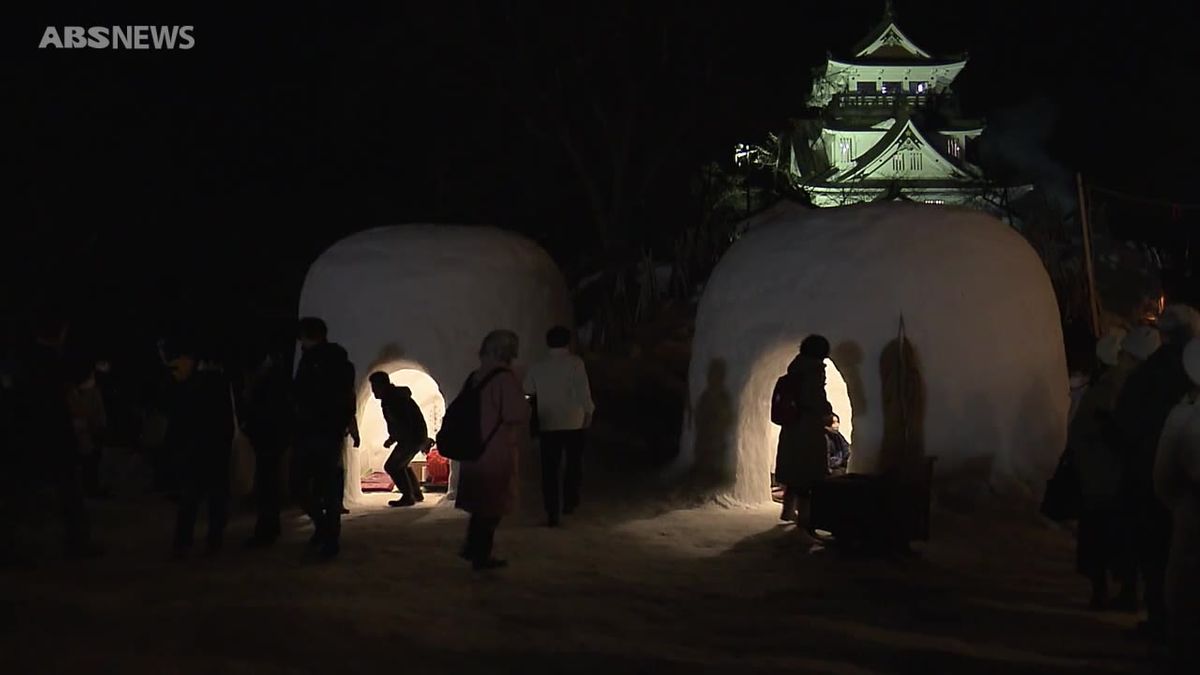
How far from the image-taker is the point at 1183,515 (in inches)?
176

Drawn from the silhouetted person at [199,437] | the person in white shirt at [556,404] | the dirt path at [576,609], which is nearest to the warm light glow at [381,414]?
the person in white shirt at [556,404]

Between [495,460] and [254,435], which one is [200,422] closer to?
[254,435]

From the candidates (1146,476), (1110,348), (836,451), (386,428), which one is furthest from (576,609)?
(386,428)

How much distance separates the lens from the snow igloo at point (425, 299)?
34.7 feet

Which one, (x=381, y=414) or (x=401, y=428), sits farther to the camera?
(x=381, y=414)

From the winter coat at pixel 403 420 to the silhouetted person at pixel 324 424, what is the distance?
2.57m

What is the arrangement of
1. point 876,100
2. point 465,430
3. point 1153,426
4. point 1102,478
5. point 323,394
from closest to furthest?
point 1153,426 → point 1102,478 → point 465,430 → point 323,394 → point 876,100

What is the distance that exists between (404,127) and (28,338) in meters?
17.5

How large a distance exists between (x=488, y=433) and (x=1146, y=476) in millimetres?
3396

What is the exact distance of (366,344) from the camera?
10.6 meters

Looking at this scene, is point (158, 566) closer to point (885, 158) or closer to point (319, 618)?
point (319, 618)

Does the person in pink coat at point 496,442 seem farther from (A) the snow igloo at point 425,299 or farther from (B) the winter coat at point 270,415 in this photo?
(A) the snow igloo at point 425,299

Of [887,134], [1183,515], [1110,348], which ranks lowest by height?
[1183,515]

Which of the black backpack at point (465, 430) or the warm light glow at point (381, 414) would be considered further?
the warm light glow at point (381, 414)
